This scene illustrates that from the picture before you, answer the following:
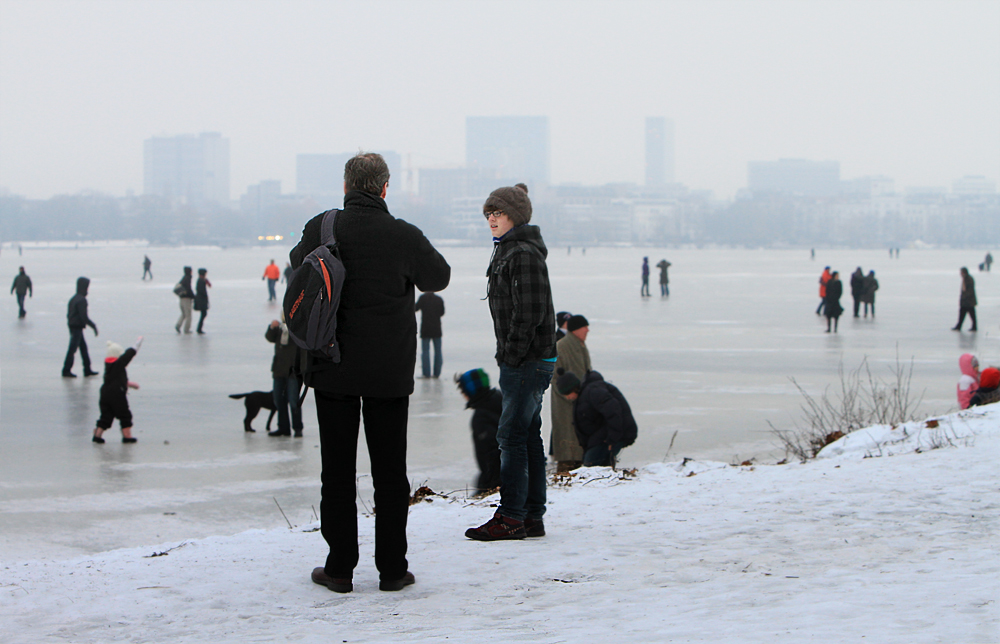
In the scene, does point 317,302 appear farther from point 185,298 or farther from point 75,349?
point 185,298

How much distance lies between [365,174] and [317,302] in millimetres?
548

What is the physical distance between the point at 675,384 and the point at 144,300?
2288cm

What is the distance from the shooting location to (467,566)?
400 centimetres

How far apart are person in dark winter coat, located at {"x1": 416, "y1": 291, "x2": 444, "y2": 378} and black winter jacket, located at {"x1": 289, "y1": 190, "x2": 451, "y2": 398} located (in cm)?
1029

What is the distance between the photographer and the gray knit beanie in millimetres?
4191

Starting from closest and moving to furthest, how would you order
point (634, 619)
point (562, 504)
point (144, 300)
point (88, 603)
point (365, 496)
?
point (634, 619)
point (88, 603)
point (562, 504)
point (365, 496)
point (144, 300)

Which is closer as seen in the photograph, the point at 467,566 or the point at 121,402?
the point at 467,566

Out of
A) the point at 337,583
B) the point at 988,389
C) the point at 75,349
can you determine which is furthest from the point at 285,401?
the point at 988,389

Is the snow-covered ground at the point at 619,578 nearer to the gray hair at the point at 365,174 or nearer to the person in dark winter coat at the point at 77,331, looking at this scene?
the gray hair at the point at 365,174

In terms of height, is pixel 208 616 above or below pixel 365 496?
above

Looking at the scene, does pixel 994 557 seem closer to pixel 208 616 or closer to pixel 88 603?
pixel 208 616

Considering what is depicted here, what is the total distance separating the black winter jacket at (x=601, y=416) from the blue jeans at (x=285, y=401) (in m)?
→ 4.01

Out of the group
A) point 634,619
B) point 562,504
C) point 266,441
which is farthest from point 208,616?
point 266,441

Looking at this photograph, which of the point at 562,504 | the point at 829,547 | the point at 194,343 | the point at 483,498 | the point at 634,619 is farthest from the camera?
the point at 194,343
